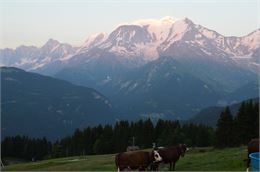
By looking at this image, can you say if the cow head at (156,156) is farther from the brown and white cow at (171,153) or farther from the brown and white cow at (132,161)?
the brown and white cow at (132,161)

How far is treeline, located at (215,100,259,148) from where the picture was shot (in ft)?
308

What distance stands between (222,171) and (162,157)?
4.21 m

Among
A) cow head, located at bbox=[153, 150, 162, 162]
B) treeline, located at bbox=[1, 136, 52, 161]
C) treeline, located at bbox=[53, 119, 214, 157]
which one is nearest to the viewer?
cow head, located at bbox=[153, 150, 162, 162]

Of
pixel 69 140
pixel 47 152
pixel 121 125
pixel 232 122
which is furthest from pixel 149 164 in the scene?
pixel 47 152

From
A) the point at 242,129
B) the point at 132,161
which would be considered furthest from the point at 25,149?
the point at 132,161

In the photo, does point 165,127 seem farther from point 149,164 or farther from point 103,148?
point 149,164

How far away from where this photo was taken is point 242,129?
95500 mm

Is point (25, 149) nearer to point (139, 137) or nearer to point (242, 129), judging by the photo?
point (139, 137)

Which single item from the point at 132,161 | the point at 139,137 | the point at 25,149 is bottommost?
the point at 25,149

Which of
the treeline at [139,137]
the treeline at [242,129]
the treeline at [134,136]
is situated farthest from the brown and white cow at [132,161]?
the treeline at [139,137]

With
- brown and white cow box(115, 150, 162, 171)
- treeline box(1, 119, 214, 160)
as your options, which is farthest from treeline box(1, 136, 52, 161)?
brown and white cow box(115, 150, 162, 171)

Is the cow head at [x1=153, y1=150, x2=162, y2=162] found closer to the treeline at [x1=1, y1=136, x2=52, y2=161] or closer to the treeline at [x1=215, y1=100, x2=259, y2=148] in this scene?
the treeline at [x1=215, y1=100, x2=259, y2=148]

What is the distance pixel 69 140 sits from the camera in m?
155

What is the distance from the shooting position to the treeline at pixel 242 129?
93.9 m
